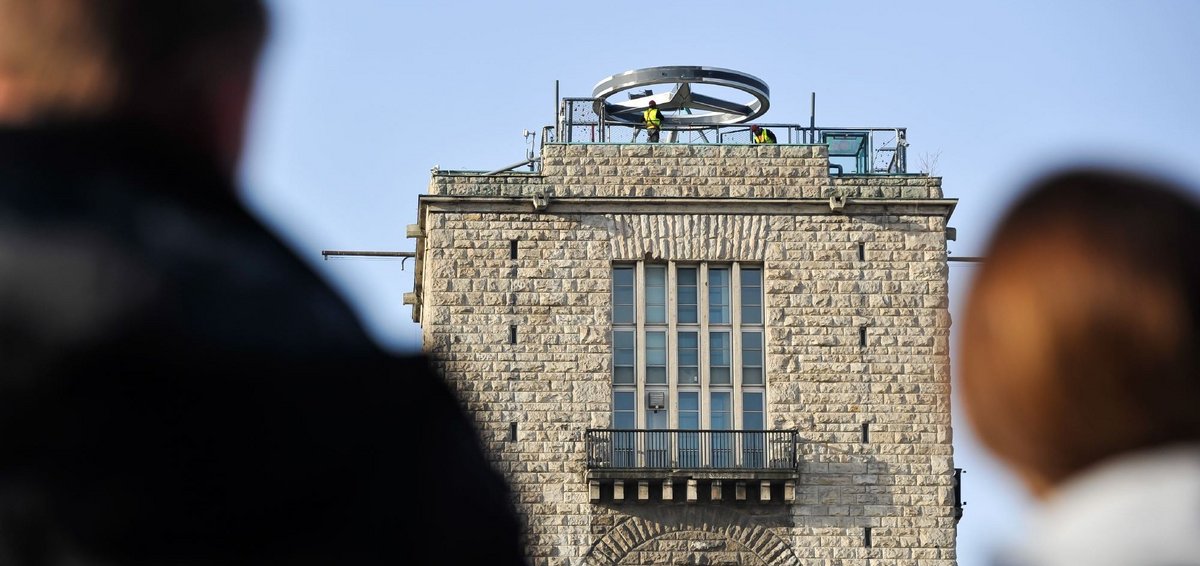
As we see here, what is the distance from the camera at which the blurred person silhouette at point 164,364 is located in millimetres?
1587

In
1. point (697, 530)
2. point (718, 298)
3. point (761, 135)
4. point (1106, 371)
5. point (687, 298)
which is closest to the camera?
point (1106, 371)

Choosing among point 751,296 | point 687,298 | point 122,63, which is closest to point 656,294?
point 687,298

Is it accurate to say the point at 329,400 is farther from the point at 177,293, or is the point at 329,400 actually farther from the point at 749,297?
the point at 749,297

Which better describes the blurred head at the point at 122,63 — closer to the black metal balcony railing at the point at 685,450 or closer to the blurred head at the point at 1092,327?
the blurred head at the point at 1092,327

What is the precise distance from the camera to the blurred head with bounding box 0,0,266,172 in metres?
1.67

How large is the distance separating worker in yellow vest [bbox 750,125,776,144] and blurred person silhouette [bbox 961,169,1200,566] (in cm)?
3255

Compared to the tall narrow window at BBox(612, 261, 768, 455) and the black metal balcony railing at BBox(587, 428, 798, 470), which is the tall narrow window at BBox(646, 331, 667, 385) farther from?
the black metal balcony railing at BBox(587, 428, 798, 470)

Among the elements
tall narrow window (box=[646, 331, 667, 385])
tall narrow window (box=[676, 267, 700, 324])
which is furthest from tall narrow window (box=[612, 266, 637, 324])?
tall narrow window (box=[676, 267, 700, 324])

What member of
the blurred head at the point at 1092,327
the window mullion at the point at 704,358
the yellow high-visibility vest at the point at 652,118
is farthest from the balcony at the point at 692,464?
the blurred head at the point at 1092,327

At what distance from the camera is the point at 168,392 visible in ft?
5.24

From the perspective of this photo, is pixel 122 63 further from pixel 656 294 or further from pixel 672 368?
pixel 656 294

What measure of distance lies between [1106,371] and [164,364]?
99 cm

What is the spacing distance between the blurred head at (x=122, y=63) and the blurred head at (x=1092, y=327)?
891 millimetres

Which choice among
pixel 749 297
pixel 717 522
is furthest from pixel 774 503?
pixel 749 297
